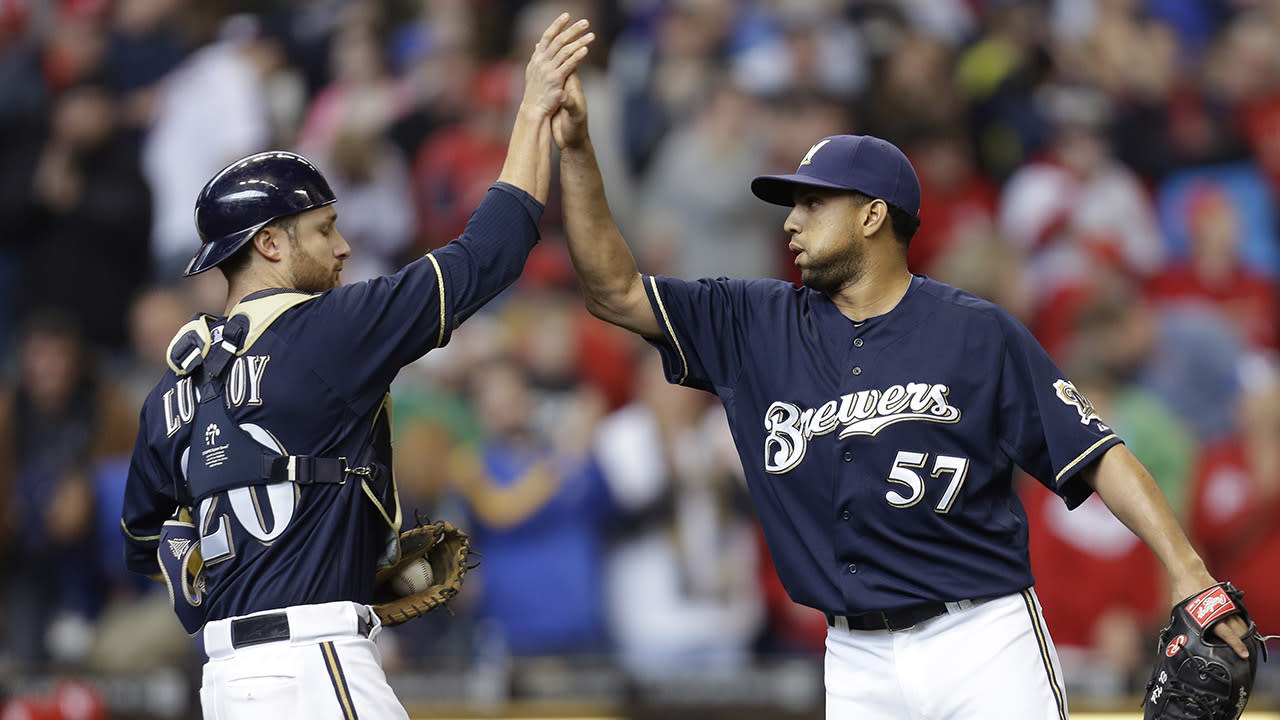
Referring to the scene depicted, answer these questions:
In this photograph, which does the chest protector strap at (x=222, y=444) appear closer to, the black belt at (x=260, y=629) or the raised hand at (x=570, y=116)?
the black belt at (x=260, y=629)

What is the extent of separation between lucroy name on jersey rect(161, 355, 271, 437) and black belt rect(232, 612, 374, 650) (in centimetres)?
54

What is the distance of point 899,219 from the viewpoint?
14.2 ft

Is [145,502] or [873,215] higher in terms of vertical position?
[873,215]

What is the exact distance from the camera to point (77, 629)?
787 cm

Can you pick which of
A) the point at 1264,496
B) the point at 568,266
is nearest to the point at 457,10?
the point at 568,266

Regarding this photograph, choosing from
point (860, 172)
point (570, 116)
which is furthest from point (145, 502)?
point (860, 172)

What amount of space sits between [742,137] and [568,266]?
127 centimetres

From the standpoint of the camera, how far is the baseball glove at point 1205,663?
3789 mm

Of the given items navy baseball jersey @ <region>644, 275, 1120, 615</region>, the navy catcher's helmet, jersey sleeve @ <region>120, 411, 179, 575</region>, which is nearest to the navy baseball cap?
navy baseball jersey @ <region>644, 275, 1120, 615</region>

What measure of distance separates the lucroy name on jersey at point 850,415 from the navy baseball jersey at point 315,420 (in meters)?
0.94

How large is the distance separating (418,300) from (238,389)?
0.51 m

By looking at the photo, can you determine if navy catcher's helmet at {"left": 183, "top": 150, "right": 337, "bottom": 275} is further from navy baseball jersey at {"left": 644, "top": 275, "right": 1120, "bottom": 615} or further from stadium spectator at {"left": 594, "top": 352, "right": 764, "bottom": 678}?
stadium spectator at {"left": 594, "top": 352, "right": 764, "bottom": 678}

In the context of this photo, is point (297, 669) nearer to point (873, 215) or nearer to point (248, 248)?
point (248, 248)

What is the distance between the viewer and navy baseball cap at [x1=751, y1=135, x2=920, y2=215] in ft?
13.9
